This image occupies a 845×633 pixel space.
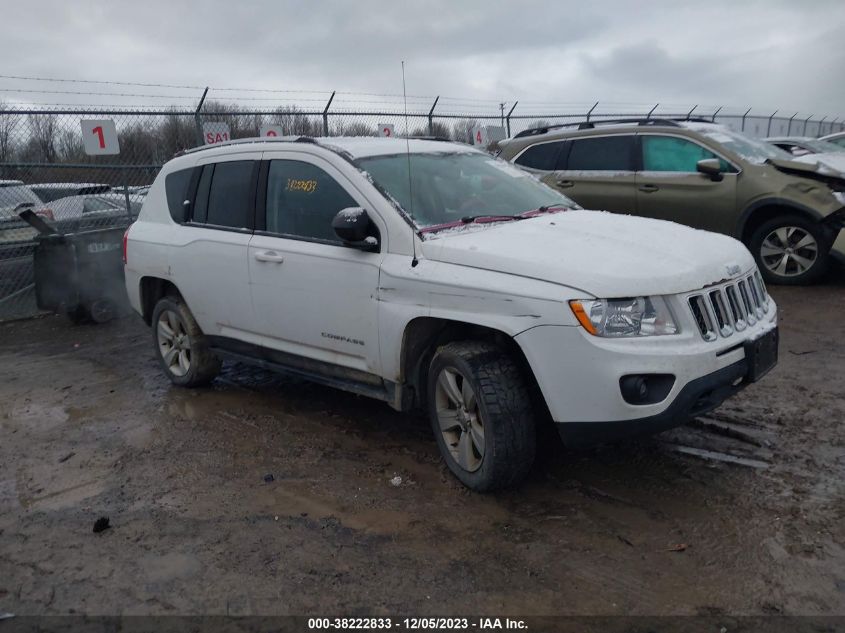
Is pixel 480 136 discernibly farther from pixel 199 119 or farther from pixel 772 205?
pixel 772 205

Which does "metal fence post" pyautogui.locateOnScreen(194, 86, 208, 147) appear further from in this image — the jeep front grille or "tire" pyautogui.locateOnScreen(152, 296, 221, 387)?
the jeep front grille

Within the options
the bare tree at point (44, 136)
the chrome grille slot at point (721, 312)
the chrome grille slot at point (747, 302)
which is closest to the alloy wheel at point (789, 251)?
the chrome grille slot at point (747, 302)

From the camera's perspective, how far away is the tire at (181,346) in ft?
→ 19.3

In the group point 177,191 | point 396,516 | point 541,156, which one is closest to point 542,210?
point 396,516

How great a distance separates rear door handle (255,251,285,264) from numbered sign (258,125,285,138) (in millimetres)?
7954

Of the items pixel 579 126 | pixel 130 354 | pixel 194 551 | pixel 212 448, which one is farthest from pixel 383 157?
pixel 579 126

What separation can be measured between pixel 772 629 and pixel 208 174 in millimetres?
4576

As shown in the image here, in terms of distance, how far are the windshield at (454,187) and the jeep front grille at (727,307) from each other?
53.1 inches

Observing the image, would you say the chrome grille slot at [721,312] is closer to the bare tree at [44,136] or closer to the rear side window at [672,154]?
the rear side window at [672,154]

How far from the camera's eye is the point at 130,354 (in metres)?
7.42

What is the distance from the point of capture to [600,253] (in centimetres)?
372

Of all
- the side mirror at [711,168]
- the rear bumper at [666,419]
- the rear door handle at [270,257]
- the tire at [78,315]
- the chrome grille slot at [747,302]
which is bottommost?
the tire at [78,315]

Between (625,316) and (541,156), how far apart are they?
21.1 ft

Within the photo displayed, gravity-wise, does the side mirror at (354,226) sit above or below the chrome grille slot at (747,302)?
above
